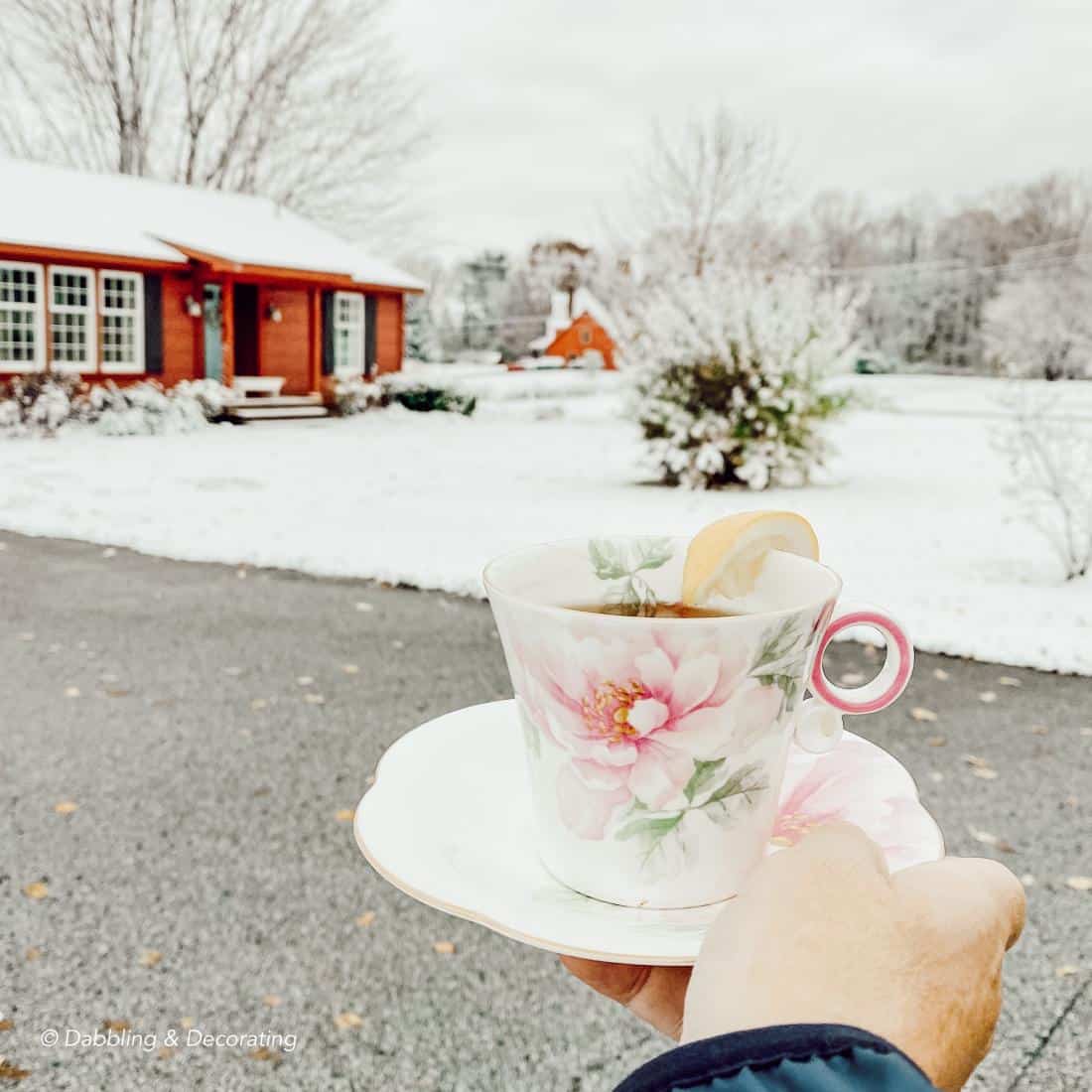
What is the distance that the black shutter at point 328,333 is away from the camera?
24234 mm

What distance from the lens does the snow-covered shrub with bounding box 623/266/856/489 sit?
12.0 meters

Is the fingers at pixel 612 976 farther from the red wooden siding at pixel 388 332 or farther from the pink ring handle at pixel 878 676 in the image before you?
the red wooden siding at pixel 388 332

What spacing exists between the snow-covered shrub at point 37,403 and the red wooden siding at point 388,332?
28.3 feet

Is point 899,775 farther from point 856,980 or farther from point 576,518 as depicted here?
point 576,518

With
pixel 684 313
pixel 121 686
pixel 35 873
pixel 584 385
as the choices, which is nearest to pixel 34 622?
pixel 121 686

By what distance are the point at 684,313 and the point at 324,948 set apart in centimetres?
1056

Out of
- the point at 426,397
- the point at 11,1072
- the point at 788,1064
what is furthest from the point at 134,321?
the point at 788,1064

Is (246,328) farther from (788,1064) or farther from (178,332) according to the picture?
(788,1064)

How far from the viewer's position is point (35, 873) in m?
3.49

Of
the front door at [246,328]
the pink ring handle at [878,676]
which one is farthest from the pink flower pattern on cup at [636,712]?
the front door at [246,328]

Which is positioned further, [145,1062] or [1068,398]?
[1068,398]

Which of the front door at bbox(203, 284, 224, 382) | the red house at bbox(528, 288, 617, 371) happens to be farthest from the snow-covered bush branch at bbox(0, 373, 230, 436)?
the red house at bbox(528, 288, 617, 371)

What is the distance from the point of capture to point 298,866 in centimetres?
360

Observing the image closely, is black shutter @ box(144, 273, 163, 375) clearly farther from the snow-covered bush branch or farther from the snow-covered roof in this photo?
the snow-covered bush branch
